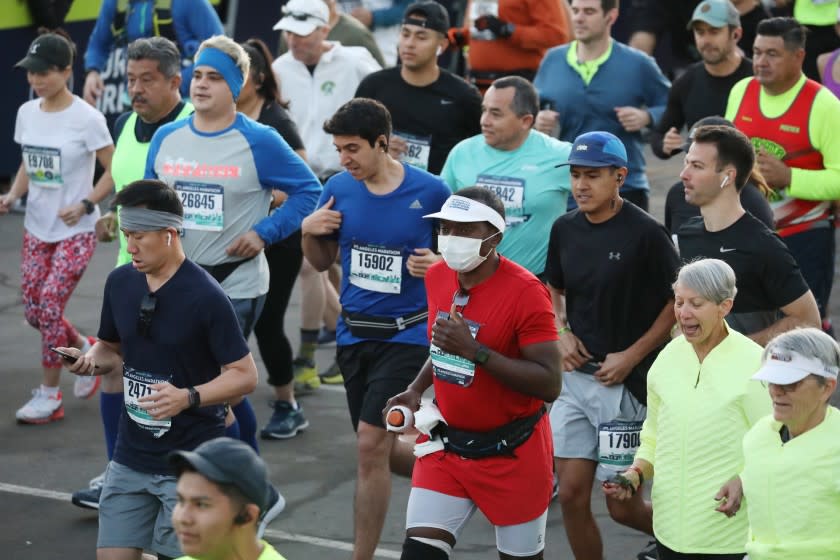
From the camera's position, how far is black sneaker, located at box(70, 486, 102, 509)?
7.23m

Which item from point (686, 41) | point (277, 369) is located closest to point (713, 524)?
point (277, 369)

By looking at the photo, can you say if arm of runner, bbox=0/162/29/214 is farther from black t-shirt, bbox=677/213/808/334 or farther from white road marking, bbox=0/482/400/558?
black t-shirt, bbox=677/213/808/334

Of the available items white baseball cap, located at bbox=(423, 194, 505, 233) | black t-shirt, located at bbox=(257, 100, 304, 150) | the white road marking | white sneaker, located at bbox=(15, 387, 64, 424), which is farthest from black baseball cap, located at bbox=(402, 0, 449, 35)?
white baseball cap, located at bbox=(423, 194, 505, 233)

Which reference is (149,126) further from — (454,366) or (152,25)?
(152,25)

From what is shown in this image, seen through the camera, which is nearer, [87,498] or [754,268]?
[754,268]

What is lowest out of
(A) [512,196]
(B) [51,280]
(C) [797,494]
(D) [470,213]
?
(B) [51,280]

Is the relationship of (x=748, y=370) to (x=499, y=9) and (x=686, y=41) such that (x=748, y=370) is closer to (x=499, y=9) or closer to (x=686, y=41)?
(x=499, y=9)

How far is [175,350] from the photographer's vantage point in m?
5.41

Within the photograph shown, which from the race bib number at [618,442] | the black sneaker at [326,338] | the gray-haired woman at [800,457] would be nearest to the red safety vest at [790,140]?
the race bib number at [618,442]

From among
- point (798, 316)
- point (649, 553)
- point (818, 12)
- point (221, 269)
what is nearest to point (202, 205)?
point (221, 269)

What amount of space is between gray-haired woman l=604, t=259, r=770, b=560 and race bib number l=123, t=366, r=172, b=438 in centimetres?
162

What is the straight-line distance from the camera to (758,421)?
16.2 ft

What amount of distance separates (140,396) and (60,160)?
12.0 feet

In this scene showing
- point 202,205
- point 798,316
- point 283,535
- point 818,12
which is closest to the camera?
point 798,316
